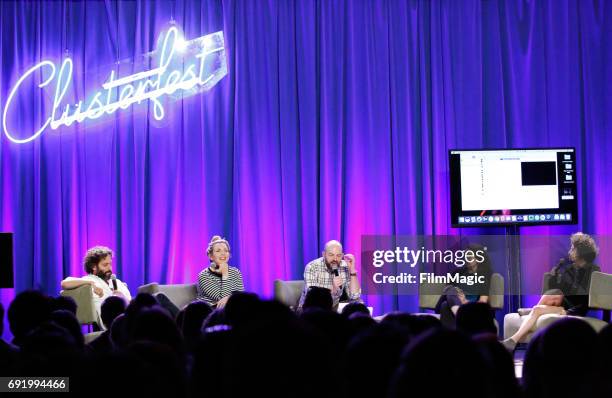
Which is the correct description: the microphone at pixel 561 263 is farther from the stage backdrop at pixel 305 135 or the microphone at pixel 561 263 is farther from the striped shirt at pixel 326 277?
the striped shirt at pixel 326 277

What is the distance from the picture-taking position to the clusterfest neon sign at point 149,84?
845cm

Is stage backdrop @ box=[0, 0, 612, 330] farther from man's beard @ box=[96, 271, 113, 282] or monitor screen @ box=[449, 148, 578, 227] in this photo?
man's beard @ box=[96, 271, 113, 282]

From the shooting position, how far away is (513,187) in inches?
306

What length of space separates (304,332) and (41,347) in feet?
3.15

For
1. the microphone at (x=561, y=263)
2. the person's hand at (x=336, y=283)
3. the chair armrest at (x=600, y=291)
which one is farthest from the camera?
the person's hand at (x=336, y=283)

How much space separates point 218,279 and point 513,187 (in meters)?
3.06

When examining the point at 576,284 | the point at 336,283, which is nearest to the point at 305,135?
the point at 336,283

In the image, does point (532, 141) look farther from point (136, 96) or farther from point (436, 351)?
point (436, 351)

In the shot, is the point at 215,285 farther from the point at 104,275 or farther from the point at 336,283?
the point at 336,283

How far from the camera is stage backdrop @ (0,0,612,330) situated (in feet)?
27.3

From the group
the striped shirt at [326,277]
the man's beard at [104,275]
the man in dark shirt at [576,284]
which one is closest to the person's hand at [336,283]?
the striped shirt at [326,277]

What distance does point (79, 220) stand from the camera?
849 centimetres

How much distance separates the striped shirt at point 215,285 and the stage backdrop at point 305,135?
0.88 m

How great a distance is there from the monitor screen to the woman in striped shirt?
2.26m
